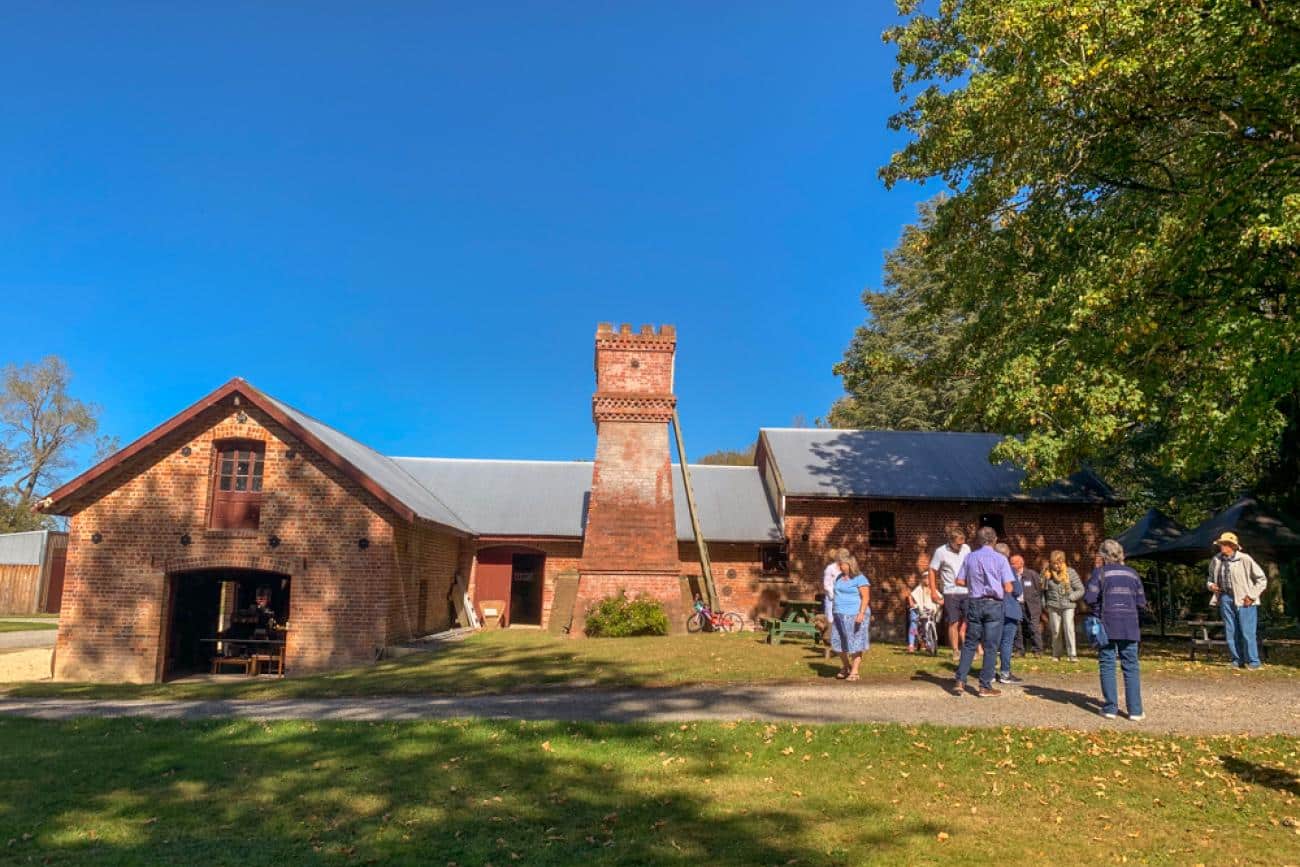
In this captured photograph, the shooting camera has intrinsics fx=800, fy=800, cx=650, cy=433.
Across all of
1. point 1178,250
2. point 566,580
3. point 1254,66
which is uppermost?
point 1254,66

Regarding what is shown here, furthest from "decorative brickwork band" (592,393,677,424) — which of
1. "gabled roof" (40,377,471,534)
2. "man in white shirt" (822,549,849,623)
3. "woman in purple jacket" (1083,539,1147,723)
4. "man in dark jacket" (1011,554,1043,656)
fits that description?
"woman in purple jacket" (1083,539,1147,723)

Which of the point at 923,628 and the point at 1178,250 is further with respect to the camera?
the point at 923,628

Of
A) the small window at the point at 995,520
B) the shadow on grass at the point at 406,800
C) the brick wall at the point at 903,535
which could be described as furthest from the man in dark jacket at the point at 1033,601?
the shadow on grass at the point at 406,800

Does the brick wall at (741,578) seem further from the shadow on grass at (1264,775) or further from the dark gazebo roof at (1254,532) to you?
the shadow on grass at (1264,775)

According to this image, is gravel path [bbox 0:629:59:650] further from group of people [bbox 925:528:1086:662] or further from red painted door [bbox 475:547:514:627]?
group of people [bbox 925:528:1086:662]

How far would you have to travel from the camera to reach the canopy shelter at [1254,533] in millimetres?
16250

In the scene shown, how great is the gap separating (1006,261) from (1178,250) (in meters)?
3.96

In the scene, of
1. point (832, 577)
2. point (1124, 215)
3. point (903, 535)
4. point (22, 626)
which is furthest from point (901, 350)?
point (22, 626)

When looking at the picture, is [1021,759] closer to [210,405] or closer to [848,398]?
[210,405]

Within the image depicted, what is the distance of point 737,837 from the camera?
5238 mm

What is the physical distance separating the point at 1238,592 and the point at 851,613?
5.82 metres

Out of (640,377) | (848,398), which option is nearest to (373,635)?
(640,377)

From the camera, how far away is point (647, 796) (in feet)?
20.1

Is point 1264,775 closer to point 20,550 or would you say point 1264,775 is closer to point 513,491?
point 513,491
